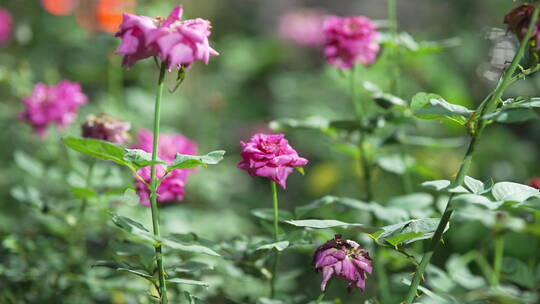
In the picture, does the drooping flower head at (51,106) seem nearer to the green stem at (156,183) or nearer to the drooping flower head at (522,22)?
the green stem at (156,183)

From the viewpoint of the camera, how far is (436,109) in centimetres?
86

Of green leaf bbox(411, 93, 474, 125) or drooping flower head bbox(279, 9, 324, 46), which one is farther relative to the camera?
drooping flower head bbox(279, 9, 324, 46)

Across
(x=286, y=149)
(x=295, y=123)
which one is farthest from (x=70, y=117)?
(x=286, y=149)

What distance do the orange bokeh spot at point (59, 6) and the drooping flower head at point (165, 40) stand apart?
205 centimetres

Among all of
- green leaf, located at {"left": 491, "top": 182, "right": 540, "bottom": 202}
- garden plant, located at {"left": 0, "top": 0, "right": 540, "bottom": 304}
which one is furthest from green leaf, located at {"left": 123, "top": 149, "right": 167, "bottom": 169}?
green leaf, located at {"left": 491, "top": 182, "right": 540, "bottom": 202}

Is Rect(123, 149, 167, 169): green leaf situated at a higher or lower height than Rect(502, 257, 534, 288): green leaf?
higher

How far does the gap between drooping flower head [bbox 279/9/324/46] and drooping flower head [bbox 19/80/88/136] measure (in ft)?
7.32

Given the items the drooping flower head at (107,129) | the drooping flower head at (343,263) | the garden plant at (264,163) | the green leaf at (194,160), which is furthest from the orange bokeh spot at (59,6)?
the drooping flower head at (343,263)

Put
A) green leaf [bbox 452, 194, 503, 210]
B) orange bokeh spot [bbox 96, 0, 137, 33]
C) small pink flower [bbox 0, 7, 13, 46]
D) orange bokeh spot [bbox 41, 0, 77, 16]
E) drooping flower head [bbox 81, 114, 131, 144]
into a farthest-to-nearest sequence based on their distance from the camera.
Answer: orange bokeh spot [bbox 41, 0, 77, 16], orange bokeh spot [bbox 96, 0, 137, 33], small pink flower [bbox 0, 7, 13, 46], drooping flower head [bbox 81, 114, 131, 144], green leaf [bbox 452, 194, 503, 210]

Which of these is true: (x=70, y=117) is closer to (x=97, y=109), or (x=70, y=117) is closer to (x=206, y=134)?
(x=97, y=109)

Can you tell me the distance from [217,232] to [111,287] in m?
0.67

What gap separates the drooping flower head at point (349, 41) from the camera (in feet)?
4.79

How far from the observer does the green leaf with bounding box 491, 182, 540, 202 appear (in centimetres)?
87

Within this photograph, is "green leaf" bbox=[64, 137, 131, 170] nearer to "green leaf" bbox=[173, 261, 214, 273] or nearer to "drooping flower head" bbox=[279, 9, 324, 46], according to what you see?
"green leaf" bbox=[173, 261, 214, 273]
